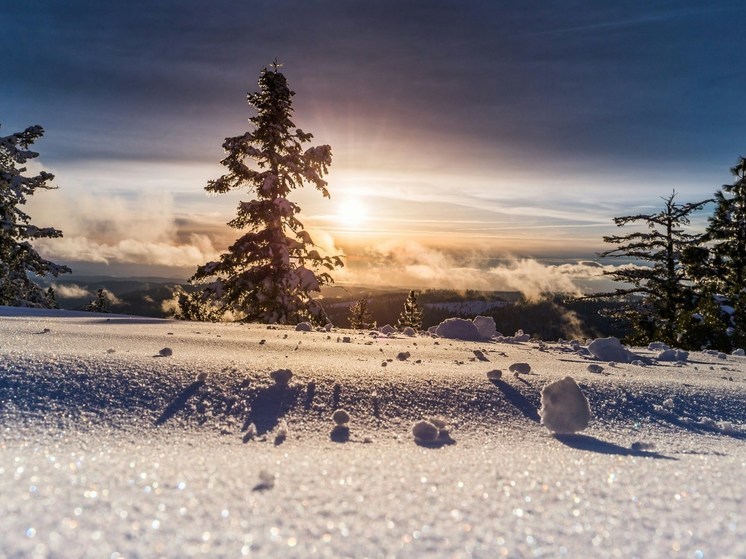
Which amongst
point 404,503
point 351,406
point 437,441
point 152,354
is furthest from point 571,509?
point 152,354

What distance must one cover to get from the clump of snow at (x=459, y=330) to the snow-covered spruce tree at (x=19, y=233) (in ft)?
46.6

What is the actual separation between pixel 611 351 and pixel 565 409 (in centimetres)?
283

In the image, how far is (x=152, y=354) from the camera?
124 inches

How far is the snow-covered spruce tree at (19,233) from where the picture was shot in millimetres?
15281

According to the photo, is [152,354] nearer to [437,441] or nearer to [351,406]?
[351,406]

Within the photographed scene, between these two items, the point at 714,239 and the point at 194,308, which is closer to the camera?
the point at 714,239

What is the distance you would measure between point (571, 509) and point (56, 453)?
1.53 meters

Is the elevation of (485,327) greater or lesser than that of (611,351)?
greater

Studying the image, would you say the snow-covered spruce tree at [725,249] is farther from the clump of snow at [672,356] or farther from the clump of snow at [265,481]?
the clump of snow at [265,481]

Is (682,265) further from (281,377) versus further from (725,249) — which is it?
(281,377)

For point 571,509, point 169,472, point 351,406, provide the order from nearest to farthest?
point 571,509 → point 169,472 → point 351,406

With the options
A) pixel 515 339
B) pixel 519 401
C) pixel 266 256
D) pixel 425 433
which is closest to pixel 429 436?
pixel 425 433

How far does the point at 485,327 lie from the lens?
6.67m

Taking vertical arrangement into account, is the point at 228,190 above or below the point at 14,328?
above
